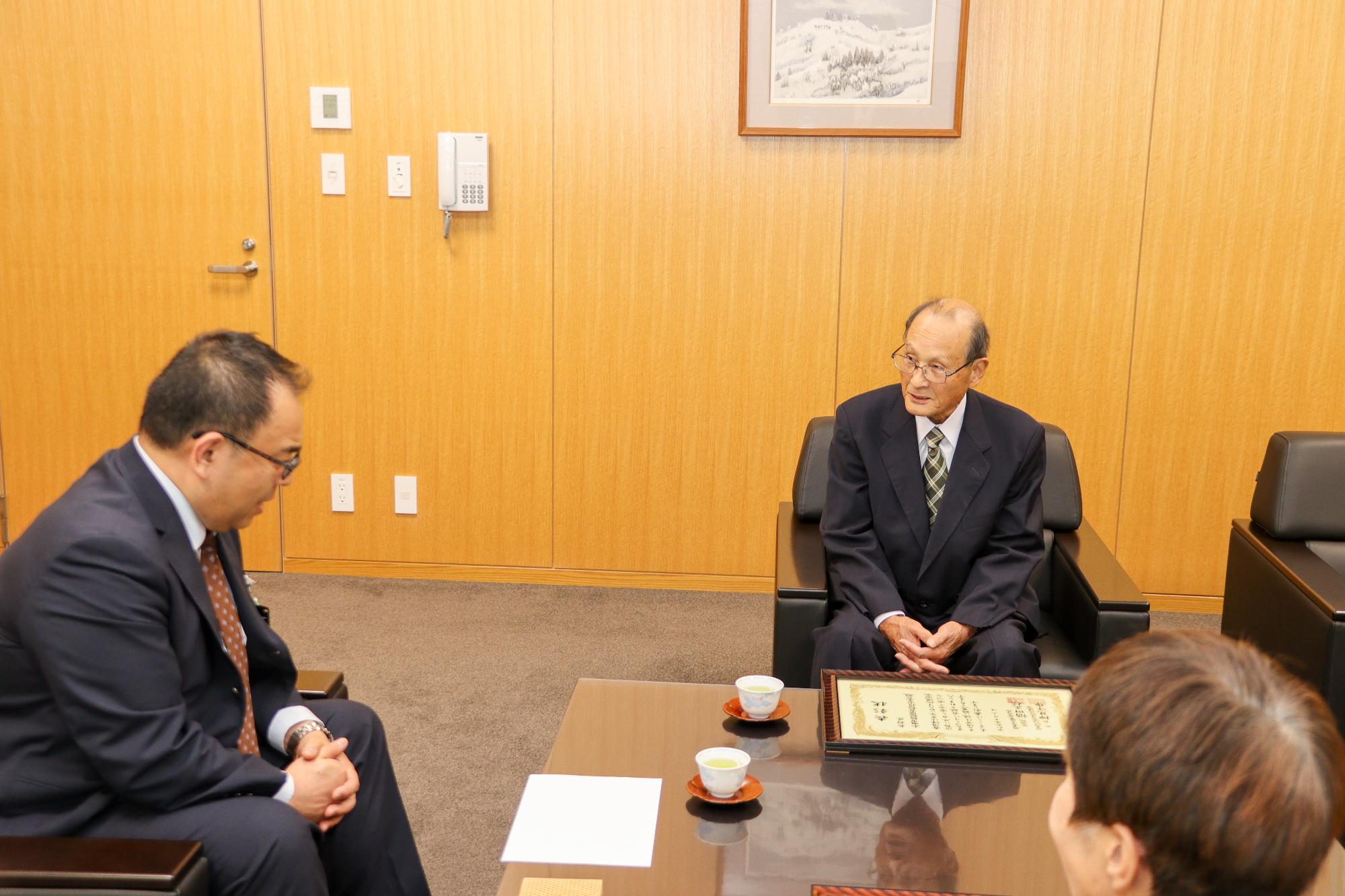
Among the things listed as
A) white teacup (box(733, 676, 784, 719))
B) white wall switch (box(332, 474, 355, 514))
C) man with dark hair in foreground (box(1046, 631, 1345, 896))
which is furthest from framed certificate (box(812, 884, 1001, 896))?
white wall switch (box(332, 474, 355, 514))

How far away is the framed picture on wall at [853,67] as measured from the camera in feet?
13.3

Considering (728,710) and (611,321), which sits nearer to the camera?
(728,710)

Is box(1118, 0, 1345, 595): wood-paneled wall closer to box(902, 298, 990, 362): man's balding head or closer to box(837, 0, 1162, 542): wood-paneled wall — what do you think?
box(837, 0, 1162, 542): wood-paneled wall

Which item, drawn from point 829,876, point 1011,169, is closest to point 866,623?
point 829,876

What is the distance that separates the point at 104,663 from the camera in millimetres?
1720

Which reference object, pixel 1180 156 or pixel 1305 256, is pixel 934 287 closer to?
pixel 1180 156

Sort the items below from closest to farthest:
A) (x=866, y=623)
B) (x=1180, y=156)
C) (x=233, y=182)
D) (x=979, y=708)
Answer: (x=979, y=708) < (x=866, y=623) < (x=1180, y=156) < (x=233, y=182)

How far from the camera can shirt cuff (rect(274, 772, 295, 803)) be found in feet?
6.25

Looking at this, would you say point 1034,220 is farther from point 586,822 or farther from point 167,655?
point 167,655

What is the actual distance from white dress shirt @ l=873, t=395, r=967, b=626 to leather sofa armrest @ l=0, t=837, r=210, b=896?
1949mm

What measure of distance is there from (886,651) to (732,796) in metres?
0.93

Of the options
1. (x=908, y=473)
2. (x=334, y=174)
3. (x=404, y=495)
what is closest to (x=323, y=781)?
(x=908, y=473)

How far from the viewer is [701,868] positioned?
5.86ft

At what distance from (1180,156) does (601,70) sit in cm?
208
